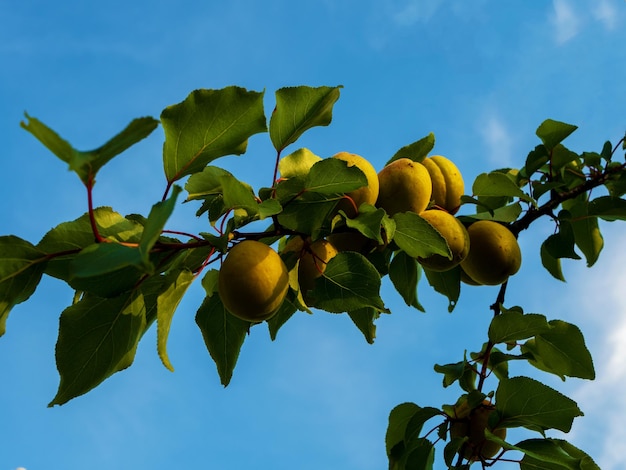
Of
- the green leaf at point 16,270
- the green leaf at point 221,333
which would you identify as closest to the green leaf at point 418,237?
the green leaf at point 221,333

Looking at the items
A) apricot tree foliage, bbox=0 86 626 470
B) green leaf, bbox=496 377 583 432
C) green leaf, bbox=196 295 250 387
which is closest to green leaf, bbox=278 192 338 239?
apricot tree foliage, bbox=0 86 626 470

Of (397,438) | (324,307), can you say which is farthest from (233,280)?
(397,438)

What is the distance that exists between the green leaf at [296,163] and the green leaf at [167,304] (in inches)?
11.2

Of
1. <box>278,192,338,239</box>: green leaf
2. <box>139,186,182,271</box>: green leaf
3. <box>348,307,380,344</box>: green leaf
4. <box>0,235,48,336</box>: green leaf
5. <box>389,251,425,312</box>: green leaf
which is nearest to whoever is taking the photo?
<box>139,186,182,271</box>: green leaf

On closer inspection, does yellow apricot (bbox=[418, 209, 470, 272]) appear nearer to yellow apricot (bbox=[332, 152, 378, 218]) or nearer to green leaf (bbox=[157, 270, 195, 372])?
yellow apricot (bbox=[332, 152, 378, 218])

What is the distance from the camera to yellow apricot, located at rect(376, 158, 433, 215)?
1.30 metres

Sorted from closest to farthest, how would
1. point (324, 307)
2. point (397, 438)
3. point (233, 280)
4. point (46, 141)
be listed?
1. point (46, 141)
2. point (233, 280)
3. point (324, 307)
4. point (397, 438)

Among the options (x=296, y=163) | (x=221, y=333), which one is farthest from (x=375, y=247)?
(x=221, y=333)

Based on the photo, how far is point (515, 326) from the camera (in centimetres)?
147

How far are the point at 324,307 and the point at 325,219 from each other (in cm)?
16

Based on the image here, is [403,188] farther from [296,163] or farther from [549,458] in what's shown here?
[549,458]

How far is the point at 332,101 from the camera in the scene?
1203 mm

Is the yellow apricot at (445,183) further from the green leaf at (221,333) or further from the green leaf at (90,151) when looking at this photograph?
the green leaf at (90,151)

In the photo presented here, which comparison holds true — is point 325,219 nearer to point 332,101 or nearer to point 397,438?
point 332,101
